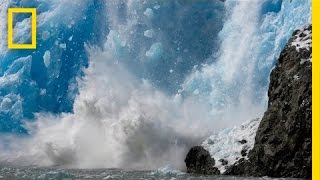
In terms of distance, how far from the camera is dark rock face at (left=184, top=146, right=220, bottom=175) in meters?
38.0

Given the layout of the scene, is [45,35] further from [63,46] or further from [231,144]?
[231,144]

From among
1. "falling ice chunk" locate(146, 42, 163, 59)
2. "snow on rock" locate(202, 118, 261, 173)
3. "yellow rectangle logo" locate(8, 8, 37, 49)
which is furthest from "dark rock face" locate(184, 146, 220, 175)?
"yellow rectangle logo" locate(8, 8, 37, 49)

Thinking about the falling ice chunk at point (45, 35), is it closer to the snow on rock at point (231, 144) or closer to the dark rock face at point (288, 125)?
the snow on rock at point (231, 144)

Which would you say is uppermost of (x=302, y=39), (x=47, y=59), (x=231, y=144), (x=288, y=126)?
(x=47, y=59)

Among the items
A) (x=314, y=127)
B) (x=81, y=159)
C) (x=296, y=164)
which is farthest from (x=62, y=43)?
(x=314, y=127)

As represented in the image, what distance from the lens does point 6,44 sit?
61.6 metres

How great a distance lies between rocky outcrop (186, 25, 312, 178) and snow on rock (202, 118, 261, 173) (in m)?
0.30

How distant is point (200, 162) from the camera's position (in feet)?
131

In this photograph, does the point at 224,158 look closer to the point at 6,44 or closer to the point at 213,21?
the point at 213,21

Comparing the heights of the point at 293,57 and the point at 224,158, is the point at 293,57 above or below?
above

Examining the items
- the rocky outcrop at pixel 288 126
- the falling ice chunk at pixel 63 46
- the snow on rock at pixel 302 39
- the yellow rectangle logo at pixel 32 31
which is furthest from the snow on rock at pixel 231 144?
the yellow rectangle logo at pixel 32 31

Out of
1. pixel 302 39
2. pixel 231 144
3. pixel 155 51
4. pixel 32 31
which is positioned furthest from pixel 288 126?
pixel 32 31

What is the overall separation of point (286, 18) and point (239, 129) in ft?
46.5

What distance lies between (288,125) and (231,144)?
540 cm
